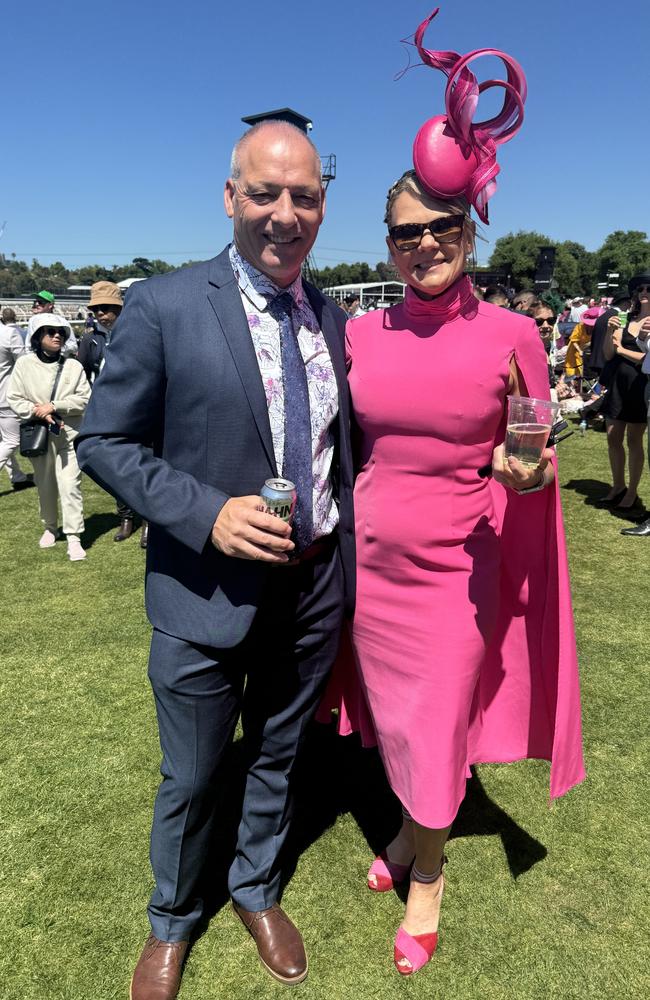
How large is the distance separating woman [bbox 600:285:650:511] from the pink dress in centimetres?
489

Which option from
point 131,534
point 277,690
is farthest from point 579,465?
point 277,690

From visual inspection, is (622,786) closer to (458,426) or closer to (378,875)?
(378,875)

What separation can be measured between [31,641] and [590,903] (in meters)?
3.51

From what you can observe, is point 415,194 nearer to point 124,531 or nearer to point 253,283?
point 253,283

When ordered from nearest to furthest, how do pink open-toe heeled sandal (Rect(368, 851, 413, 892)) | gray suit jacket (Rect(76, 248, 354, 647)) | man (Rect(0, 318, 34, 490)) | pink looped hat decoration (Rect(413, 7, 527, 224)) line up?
gray suit jacket (Rect(76, 248, 354, 647)), pink looped hat decoration (Rect(413, 7, 527, 224)), pink open-toe heeled sandal (Rect(368, 851, 413, 892)), man (Rect(0, 318, 34, 490))

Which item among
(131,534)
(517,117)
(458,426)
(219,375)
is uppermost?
(517,117)

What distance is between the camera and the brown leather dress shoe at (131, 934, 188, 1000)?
198 centimetres

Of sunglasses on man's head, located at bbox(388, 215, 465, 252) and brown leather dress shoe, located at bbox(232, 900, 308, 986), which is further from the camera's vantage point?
brown leather dress shoe, located at bbox(232, 900, 308, 986)

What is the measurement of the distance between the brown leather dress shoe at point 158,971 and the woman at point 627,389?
6.10 meters

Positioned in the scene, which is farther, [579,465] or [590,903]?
[579,465]

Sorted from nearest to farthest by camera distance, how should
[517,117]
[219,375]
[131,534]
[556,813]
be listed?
1. [219,375]
2. [517,117]
3. [556,813]
4. [131,534]

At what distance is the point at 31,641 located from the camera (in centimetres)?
435

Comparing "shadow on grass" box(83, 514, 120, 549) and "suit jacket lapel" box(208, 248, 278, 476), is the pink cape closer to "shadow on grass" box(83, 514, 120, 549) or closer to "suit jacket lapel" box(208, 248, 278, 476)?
"suit jacket lapel" box(208, 248, 278, 476)

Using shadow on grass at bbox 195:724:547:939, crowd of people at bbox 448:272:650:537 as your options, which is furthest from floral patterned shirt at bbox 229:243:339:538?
crowd of people at bbox 448:272:650:537
